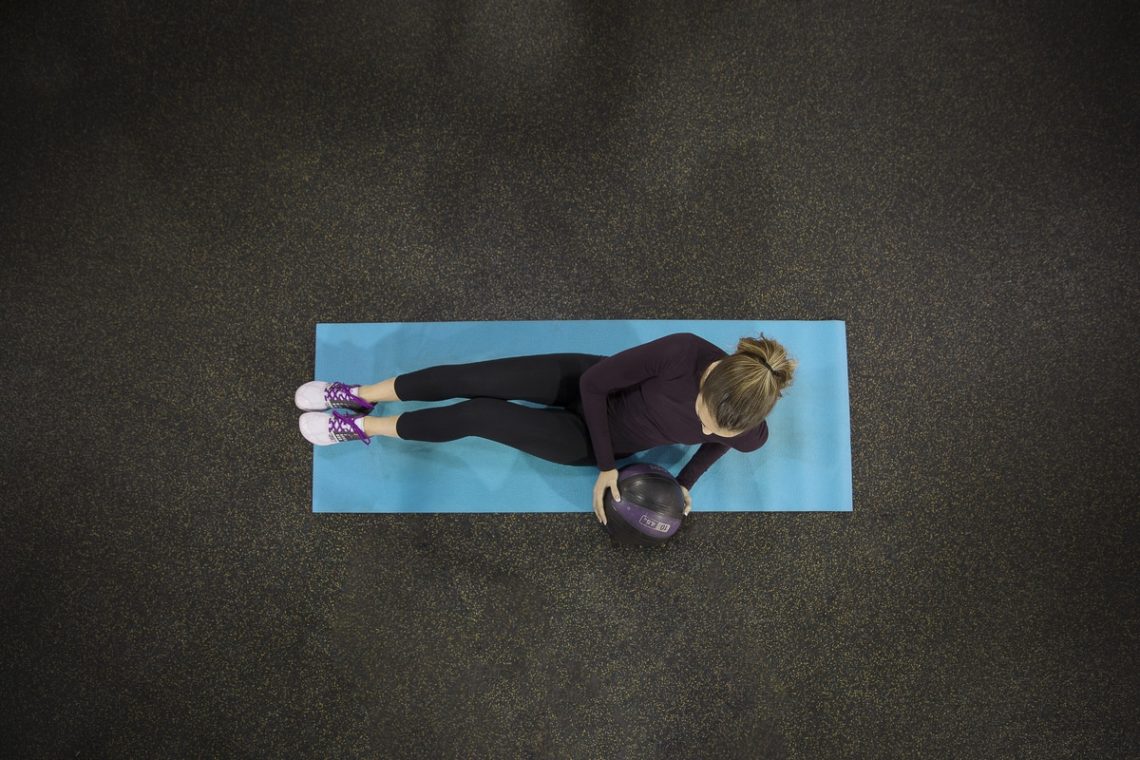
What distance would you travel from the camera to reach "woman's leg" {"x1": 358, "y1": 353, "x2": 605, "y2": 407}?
1684mm

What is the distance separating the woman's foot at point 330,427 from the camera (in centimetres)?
190

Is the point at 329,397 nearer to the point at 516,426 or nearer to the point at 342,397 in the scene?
the point at 342,397

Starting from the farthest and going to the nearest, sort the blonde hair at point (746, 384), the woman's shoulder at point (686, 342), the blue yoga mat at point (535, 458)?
the blue yoga mat at point (535, 458), the woman's shoulder at point (686, 342), the blonde hair at point (746, 384)

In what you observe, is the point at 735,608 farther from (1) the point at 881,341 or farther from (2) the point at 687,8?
(2) the point at 687,8

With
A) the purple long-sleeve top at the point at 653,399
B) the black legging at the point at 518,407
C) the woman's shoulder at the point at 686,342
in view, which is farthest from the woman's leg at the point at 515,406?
the woman's shoulder at the point at 686,342

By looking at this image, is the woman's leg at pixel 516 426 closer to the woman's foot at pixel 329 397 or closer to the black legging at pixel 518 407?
the black legging at pixel 518 407

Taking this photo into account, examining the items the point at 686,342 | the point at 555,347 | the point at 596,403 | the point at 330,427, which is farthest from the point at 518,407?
the point at 330,427

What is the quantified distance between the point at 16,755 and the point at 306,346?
63.2 inches

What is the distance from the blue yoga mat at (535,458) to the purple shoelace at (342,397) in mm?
98

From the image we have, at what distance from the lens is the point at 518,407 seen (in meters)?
1.70

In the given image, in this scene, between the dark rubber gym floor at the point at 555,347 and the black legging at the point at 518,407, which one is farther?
the dark rubber gym floor at the point at 555,347

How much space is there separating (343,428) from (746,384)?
1291 mm

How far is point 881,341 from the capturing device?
213 centimetres

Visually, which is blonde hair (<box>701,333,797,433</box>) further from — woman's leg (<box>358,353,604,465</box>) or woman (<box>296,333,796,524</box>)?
woman's leg (<box>358,353,604,465</box>)
